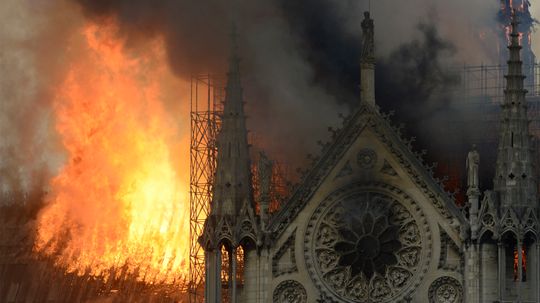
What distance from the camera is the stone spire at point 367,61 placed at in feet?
178

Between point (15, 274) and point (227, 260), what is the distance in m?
11.0

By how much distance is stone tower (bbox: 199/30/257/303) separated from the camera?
54.0m

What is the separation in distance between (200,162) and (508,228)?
11723 millimetres

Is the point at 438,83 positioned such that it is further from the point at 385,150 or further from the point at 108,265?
the point at 108,265

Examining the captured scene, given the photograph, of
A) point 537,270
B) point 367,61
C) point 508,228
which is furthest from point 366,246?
point 367,61

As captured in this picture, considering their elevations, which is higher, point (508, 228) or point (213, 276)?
point (508, 228)

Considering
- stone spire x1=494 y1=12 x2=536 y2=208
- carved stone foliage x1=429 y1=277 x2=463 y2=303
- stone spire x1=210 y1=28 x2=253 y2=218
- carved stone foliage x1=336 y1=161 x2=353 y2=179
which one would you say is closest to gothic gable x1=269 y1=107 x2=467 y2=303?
carved stone foliage x1=336 y1=161 x2=353 y2=179

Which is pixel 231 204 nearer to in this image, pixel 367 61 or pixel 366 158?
pixel 366 158

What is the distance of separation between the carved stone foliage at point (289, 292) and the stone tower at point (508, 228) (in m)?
4.56

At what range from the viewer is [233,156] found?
54906mm

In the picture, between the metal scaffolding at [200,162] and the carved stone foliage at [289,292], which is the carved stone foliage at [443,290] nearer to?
the carved stone foliage at [289,292]

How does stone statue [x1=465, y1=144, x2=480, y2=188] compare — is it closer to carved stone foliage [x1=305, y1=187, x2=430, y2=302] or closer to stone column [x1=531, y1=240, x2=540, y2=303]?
carved stone foliage [x1=305, y1=187, x2=430, y2=302]

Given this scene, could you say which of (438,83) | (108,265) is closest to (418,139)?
(438,83)

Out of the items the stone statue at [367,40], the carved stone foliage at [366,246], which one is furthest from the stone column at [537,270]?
the stone statue at [367,40]
